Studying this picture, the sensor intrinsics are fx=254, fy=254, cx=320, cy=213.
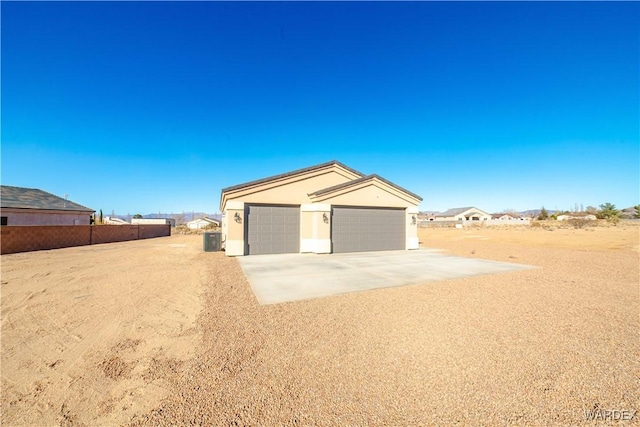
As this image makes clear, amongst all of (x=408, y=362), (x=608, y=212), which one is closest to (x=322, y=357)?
(x=408, y=362)

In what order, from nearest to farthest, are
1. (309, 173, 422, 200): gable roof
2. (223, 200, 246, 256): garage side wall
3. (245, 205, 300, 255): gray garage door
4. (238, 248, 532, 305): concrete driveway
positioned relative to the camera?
1. (238, 248, 532, 305): concrete driveway
2. (223, 200, 246, 256): garage side wall
3. (245, 205, 300, 255): gray garage door
4. (309, 173, 422, 200): gable roof

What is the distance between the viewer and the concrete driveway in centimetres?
679

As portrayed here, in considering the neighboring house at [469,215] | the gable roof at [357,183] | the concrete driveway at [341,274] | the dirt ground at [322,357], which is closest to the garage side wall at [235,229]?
the concrete driveway at [341,274]

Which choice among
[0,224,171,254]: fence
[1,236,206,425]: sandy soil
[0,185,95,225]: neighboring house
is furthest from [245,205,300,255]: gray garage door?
[0,185,95,225]: neighboring house

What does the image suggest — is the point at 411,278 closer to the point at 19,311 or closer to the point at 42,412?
the point at 42,412

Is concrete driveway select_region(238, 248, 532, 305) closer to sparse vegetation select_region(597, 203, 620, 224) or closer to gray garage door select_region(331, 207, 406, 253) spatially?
gray garage door select_region(331, 207, 406, 253)

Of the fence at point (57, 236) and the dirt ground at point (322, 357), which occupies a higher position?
the fence at point (57, 236)

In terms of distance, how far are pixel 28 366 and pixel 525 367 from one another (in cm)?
663

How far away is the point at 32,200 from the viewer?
22.8 m

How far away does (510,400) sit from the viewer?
268 cm

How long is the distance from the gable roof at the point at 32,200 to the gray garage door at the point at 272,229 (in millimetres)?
21586

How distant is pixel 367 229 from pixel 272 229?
5.60 meters

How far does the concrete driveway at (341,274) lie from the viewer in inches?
267

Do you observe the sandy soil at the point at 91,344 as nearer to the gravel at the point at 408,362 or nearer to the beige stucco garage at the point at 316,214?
the gravel at the point at 408,362
